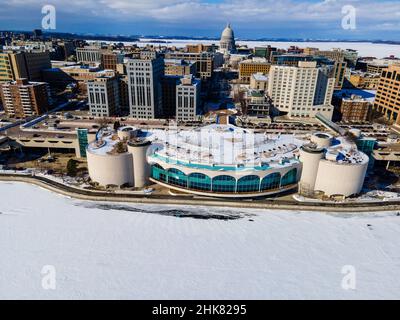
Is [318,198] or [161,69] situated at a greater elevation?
[161,69]

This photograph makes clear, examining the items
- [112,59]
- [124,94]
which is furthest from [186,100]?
[112,59]

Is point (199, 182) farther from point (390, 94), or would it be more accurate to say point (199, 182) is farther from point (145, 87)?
point (390, 94)

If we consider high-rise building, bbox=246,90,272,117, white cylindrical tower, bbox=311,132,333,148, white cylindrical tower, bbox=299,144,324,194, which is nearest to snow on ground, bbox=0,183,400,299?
white cylindrical tower, bbox=299,144,324,194
